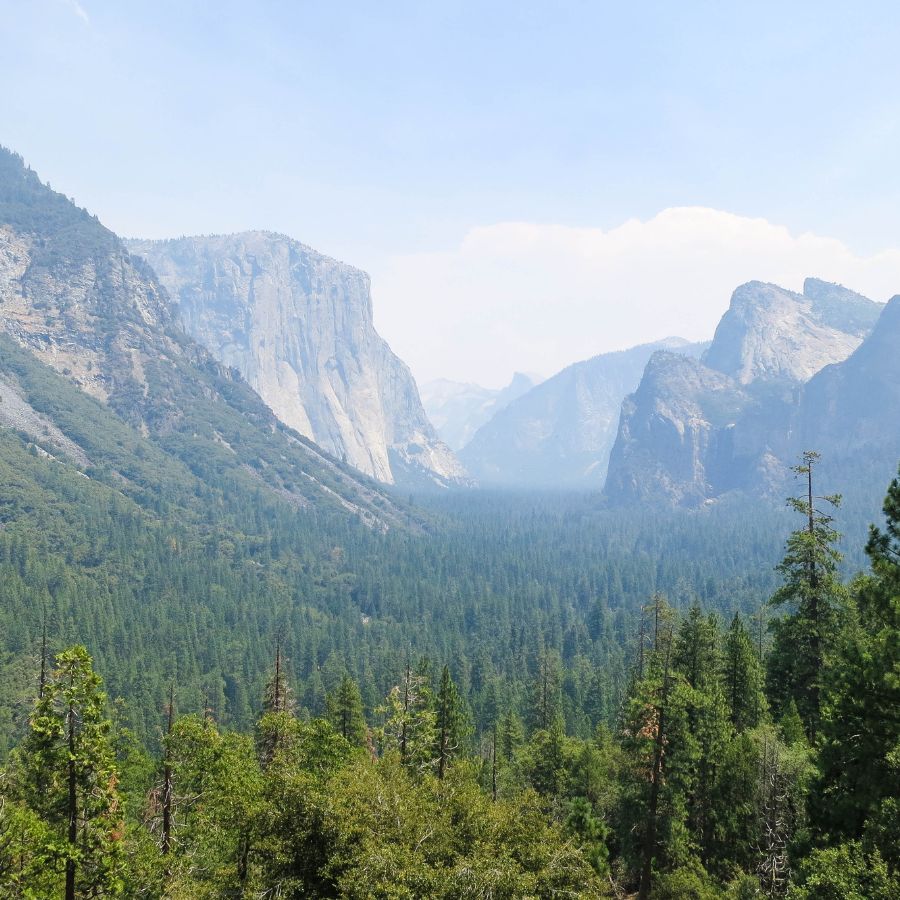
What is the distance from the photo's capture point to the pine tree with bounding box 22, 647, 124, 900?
19078 mm

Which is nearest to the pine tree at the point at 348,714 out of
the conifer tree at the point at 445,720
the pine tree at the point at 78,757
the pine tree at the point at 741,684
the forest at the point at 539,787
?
the forest at the point at 539,787

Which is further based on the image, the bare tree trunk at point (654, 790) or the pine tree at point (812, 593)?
the pine tree at point (812, 593)

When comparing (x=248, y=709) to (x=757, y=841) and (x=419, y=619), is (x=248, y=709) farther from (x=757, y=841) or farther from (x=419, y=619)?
(x=757, y=841)

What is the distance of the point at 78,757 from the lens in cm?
1917

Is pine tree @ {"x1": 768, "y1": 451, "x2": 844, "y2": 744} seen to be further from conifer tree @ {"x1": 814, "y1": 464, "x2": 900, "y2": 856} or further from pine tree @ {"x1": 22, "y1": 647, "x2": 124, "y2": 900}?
pine tree @ {"x1": 22, "y1": 647, "x2": 124, "y2": 900}

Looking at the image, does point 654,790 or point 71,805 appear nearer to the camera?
point 71,805

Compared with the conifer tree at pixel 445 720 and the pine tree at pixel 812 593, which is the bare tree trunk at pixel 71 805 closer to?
the conifer tree at pixel 445 720

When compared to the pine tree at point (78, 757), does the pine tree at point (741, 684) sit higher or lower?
lower

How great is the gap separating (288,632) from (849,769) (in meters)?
128

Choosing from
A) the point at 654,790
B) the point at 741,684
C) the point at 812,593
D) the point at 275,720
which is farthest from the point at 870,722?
the point at 275,720

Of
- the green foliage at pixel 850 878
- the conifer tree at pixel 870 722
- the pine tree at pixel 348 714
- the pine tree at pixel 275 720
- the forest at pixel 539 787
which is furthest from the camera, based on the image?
the pine tree at pixel 348 714

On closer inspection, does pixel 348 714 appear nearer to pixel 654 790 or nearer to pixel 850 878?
pixel 654 790

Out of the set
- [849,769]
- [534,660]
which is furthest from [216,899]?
[534,660]

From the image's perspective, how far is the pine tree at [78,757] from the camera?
62.6 ft
